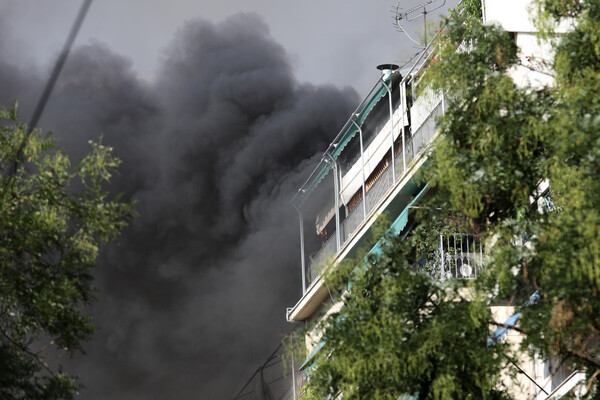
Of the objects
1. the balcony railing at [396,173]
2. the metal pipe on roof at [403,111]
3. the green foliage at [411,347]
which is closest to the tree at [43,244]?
the green foliage at [411,347]

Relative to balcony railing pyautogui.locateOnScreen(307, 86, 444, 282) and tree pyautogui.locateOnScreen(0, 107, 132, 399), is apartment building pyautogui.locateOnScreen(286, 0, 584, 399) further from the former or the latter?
tree pyautogui.locateOnScreen(0, 107, 132, 399)

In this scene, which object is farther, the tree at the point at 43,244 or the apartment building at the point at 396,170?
the apartment building at the point at 396,170

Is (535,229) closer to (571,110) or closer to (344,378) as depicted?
(571,110)

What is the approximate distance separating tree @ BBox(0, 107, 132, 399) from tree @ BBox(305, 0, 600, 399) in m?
3.10

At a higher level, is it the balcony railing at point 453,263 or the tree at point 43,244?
the balcony railing at point 453,263

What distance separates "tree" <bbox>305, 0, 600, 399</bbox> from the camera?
12.4m

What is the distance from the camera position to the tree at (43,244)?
12.5 metres

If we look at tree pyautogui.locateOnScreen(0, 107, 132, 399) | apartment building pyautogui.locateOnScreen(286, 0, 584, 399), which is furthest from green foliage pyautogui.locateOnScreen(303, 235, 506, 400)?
apartment building pyautogui.locateOnScreen(286, 0, 584, 399)

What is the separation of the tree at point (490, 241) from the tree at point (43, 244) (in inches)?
122

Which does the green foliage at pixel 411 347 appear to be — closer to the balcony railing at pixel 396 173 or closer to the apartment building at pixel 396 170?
the apartment building at pixel 396 170

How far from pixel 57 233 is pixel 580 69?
21.7 ft

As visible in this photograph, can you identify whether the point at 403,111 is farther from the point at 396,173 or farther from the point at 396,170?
the point at 396,173

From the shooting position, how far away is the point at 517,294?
13617 millimetres

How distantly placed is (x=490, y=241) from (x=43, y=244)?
541 cm
